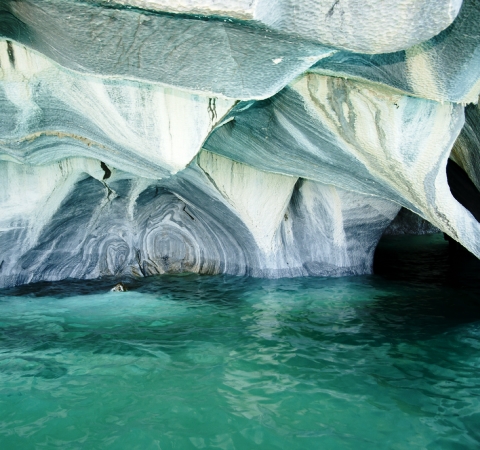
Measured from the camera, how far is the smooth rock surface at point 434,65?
12.4 feet

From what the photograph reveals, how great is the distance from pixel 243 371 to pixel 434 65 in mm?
3076

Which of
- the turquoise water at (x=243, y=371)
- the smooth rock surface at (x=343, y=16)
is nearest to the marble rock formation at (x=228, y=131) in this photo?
the smooth rock surface at (x=343, y=16)

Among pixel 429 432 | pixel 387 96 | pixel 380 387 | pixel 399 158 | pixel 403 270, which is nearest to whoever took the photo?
pixel 429 432

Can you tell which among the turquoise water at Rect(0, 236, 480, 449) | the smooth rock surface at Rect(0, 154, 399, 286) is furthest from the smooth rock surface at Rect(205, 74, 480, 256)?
the smooth rock surface at Rect(0, 154, 399, 286)

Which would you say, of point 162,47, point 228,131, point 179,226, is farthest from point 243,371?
point 179,226

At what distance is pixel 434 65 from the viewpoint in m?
4.05

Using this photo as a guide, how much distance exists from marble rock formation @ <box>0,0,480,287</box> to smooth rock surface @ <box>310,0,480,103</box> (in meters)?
0.02

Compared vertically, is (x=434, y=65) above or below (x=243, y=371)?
above

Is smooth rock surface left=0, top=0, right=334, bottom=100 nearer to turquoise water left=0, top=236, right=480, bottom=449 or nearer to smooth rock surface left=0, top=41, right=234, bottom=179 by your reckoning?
smooth rock surface left=0, top=41, right=234, bottom=179

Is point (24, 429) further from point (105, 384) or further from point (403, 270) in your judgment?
point (403, 270)

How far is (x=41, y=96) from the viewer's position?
193 inches

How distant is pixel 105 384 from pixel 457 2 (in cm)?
375

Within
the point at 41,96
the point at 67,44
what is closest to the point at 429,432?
the point at 67,44

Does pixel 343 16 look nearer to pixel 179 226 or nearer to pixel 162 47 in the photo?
pixel 162 47
